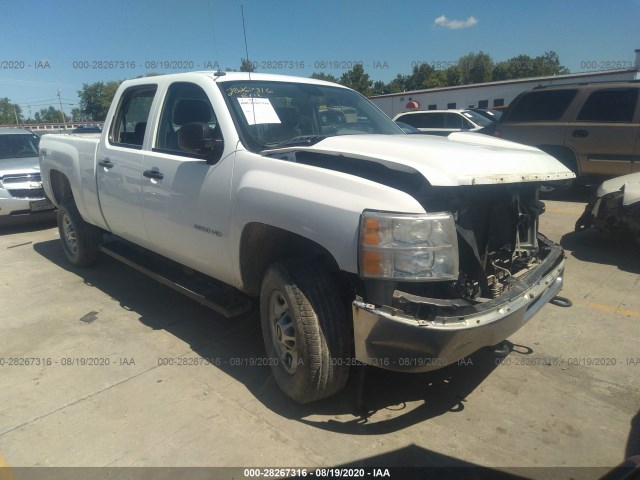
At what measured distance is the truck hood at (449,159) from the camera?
251 centimetres

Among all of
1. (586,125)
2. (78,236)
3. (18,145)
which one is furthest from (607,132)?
(18,145)

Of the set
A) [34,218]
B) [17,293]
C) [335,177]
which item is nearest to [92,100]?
[34,218]

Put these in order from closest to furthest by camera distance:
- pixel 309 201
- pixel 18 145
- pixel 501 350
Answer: pixel 309 201
pixel 501 350
pixel 18 145

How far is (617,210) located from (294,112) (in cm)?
399

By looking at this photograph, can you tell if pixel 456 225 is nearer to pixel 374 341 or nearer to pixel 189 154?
pixel 374 341

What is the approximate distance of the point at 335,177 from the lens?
2.61 m

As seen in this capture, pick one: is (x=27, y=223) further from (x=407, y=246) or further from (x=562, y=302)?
(x=562, y=302)

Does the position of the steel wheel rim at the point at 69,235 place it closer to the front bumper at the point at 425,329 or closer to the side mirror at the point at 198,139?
the side mirror at the point at 198,139

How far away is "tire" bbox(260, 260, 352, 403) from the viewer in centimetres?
270

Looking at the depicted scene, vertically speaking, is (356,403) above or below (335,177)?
below

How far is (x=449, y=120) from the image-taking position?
531 inches

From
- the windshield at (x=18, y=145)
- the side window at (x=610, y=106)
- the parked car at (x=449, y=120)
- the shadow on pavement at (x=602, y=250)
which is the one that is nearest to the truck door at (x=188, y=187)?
the shadow on pavement at (x=602, y=250)

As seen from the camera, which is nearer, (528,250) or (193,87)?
(528,250)

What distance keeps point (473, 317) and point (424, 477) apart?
842mm
